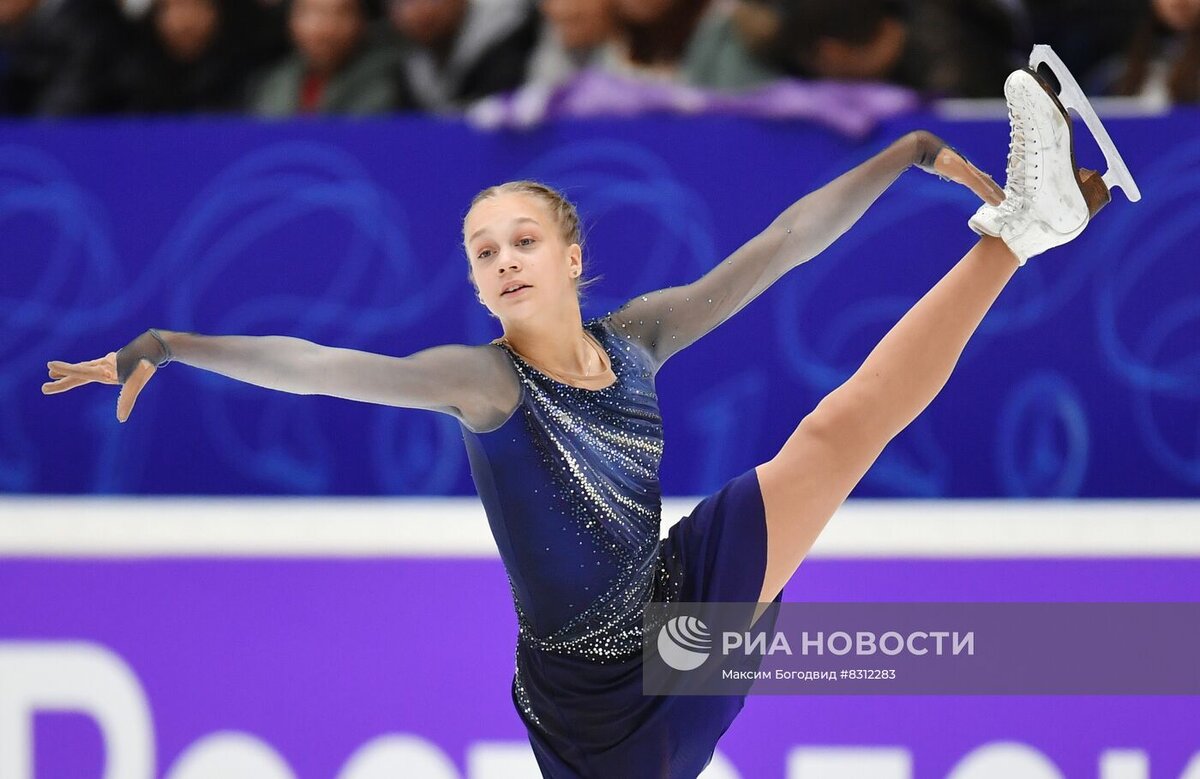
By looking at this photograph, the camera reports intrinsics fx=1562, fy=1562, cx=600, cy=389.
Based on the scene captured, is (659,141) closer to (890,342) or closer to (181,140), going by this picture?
(181,140)

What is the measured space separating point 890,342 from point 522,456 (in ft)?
2.13

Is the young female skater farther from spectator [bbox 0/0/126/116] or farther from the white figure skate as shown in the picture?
spectator [bbox 0/0/126/116]

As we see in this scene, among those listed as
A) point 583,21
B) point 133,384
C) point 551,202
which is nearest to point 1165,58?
point 583,21

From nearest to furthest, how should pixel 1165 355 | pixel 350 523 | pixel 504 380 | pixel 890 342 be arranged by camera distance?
pixel 504 380
pixel 890 342
pixel 350 523
pixel 1165 355

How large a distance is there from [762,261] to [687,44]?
204cm

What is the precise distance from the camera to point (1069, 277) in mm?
4203

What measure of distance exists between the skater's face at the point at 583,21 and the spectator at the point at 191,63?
1.04 metres

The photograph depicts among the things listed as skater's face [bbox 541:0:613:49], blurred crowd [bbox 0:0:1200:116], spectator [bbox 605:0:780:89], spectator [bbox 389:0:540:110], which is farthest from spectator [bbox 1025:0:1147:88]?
spectator [bbox 389:0:540:110]

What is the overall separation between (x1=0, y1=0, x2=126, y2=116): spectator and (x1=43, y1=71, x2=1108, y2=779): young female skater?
9.38 ft

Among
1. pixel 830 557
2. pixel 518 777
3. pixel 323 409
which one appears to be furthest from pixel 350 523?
pixel 323 409

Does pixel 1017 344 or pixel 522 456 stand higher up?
pixel 1017 344

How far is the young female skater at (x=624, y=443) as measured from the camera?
2.34 m

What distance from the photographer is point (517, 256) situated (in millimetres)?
2398

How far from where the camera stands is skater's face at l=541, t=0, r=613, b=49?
454 centimetres
